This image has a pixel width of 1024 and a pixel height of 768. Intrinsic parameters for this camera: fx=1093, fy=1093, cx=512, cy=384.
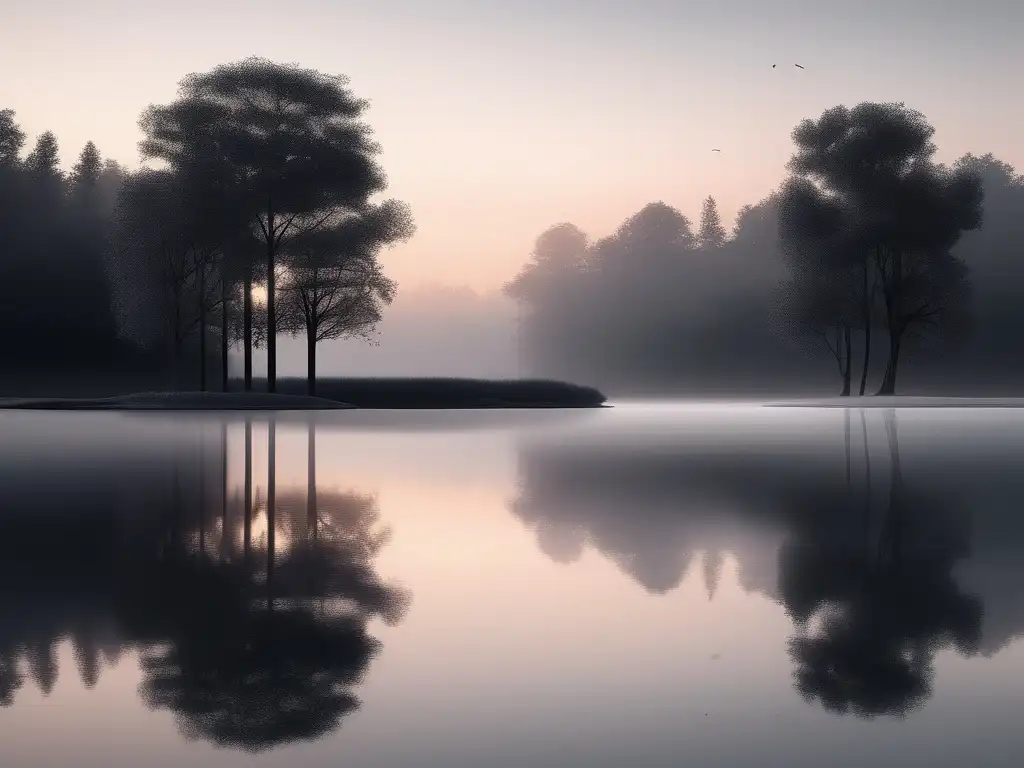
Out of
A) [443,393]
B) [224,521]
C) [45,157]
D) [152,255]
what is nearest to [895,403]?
[443,393]

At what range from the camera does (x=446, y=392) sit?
44.7 metres

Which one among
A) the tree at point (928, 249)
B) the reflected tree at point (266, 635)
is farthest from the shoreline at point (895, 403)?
the reflected tree at point (266, 635)

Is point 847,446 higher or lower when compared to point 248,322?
lower

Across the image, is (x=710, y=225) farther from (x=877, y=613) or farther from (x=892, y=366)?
(x=877, y=613)

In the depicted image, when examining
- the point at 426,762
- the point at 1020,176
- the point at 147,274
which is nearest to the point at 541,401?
the point at 147,274

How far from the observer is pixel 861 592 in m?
6.31

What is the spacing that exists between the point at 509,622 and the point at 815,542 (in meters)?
3.58

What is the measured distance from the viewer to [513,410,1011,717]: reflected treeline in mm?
4797

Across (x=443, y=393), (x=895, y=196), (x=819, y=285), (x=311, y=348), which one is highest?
(x=895, y=196)

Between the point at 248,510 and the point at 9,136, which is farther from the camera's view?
the point at 9,136

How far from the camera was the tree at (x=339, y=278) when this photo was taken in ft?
135

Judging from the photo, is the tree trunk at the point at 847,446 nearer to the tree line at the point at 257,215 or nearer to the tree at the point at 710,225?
the tree line at the point at 257,215

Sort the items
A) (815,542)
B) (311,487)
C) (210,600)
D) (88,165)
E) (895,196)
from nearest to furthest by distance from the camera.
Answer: (210,600)
(815,542)
(311,487)
(895,196)
(88,165)

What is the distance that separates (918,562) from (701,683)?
3594 millimetres
